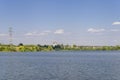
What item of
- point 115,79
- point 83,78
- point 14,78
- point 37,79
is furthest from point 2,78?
point 115,79

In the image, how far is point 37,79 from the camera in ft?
202

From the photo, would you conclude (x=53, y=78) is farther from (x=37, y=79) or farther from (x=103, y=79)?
(x=103, y=79)

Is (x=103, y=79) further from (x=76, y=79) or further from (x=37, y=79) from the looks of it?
(x=37, y=79)

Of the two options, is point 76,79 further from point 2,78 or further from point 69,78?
point 2,78

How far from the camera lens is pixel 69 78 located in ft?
207

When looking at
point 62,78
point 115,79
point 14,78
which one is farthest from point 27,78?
point 115,79

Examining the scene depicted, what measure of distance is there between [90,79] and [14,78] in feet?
46.0

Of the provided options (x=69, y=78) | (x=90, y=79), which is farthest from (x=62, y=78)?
(x=90, y=79)

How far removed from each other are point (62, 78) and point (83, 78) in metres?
3.90

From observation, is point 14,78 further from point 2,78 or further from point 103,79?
point 103,79

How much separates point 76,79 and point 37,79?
706 cm

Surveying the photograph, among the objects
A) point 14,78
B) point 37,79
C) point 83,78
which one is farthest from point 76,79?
point 14,78

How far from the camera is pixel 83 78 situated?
207 ft

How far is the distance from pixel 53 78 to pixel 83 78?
5.57 metres
